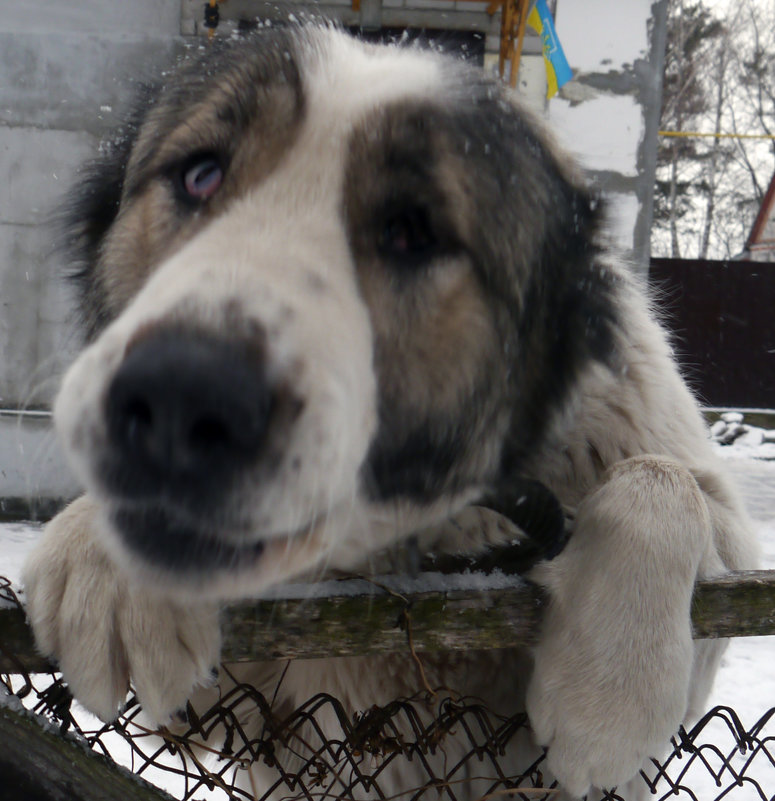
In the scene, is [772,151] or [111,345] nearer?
[111,345]

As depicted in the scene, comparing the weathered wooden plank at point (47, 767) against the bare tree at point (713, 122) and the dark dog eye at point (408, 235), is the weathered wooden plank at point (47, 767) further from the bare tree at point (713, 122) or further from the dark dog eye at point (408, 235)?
the bare tree at point (713, 122)

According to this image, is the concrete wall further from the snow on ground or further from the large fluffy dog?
the large fluffy dog

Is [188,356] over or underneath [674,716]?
over

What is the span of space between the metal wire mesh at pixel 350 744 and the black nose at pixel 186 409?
34cm

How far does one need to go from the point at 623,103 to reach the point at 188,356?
629 cm

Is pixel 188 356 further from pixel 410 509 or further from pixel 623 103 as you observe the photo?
pixel 623 103

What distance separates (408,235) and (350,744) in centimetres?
88

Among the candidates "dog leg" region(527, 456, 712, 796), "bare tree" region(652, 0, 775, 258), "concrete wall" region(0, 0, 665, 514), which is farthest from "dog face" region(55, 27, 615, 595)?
"bare tree" region(652, 0, 775, 258)

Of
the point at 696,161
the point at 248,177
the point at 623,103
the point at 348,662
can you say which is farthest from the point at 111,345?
the point at 696,161

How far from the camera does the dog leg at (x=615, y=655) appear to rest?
1.45 meters

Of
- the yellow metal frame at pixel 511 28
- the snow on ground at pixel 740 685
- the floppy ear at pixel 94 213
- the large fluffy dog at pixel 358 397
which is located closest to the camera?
the large fluffy dog at pixel 358 397

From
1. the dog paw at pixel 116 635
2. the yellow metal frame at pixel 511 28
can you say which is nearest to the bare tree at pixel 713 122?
the yellow metal frame at pixel 511 28

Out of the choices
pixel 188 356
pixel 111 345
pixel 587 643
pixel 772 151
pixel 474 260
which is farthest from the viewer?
pixel 772 151

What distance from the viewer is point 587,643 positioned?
1.47 metres
